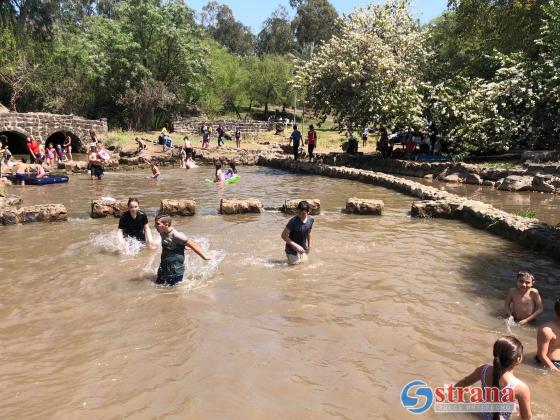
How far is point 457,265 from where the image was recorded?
8609mm

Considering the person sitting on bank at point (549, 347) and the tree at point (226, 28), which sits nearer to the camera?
the person sitting on bank at point (549, 347)

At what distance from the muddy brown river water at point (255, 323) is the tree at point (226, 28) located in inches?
3167

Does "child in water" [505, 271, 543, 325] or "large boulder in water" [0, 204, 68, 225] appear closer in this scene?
"child in water" [505, 271, 543, 325]

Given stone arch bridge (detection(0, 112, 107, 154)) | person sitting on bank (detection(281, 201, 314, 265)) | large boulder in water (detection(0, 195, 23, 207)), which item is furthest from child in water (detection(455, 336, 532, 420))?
stone arch bridge (detection(0, 112, 107, 154))

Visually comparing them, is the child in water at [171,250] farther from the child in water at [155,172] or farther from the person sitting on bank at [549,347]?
the child in water at [155,172]

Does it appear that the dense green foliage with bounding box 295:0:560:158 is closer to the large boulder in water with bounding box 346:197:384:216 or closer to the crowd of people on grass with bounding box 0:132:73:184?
the large boulder in water with bounding box 346:197:384:216

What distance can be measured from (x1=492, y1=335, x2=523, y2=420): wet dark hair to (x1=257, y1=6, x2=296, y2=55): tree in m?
83.6

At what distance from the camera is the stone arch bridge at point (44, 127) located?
28314 mm

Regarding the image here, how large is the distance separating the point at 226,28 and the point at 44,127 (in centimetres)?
6237

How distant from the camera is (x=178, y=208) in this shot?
505 inches

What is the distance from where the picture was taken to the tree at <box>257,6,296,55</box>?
84750 millimetres

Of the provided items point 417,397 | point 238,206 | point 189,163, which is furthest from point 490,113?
point 417,397

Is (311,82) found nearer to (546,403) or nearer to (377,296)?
(377,296)

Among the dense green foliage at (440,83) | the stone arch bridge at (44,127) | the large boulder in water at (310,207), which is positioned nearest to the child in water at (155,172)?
the dense green foliage at (440,83)
